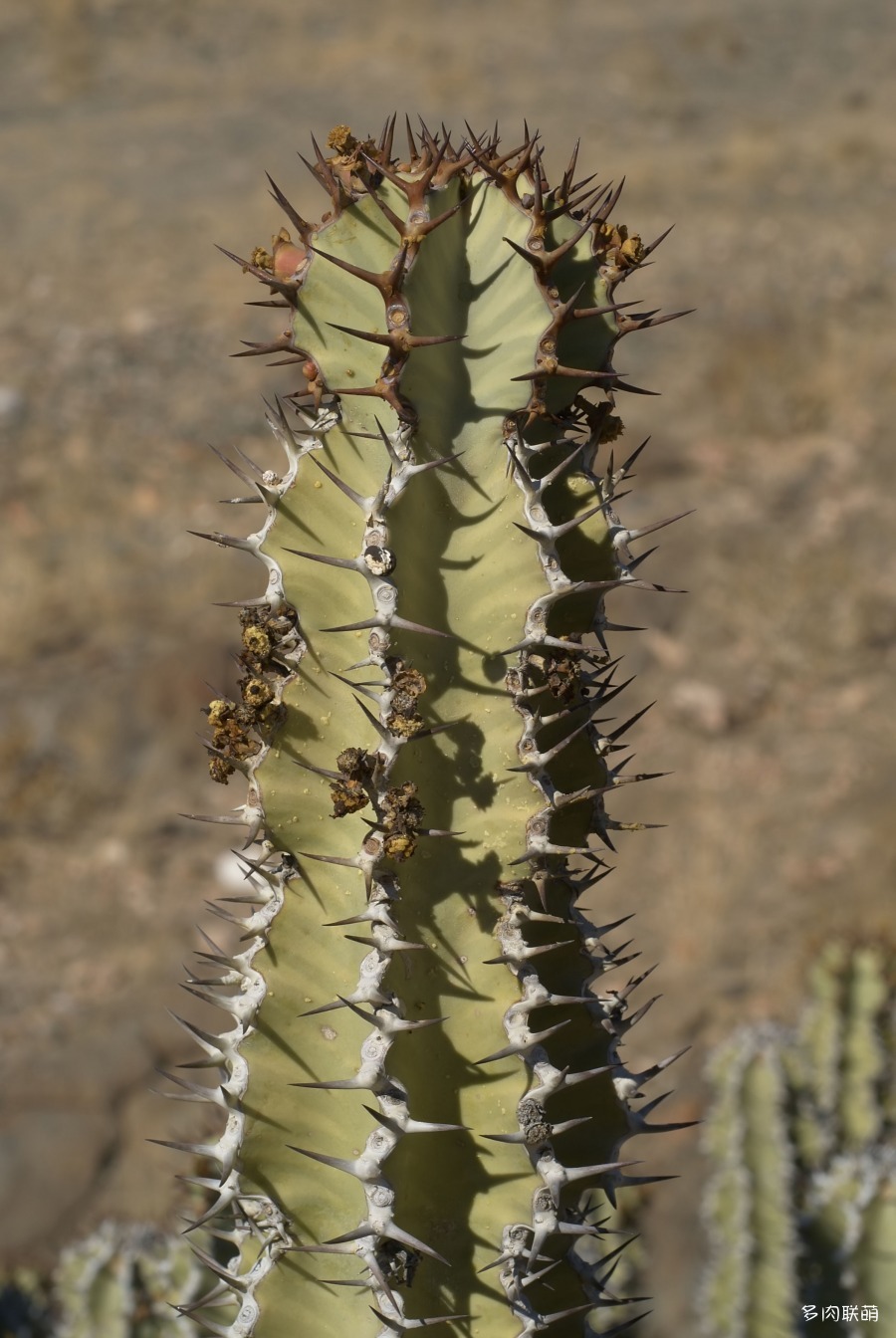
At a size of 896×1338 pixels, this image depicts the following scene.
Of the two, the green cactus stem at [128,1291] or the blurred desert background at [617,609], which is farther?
the blurred desert background at [617,609]

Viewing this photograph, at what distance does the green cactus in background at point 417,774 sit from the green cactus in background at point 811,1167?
6.26 ft

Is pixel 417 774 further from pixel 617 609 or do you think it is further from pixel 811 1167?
pixel 617 609

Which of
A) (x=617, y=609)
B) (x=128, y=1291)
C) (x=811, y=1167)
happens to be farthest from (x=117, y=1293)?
(x=617, y=609)

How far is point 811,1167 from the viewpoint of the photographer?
4480mm

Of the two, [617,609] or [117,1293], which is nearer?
[117,1293]

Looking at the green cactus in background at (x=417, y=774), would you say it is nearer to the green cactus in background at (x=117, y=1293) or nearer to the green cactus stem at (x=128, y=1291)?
the green cactus in background at (x=117, y=1293)

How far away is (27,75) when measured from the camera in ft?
63.4

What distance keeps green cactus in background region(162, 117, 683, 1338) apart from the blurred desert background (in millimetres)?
3545

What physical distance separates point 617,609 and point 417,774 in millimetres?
6909

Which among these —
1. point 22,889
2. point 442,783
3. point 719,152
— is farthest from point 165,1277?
point 719,152

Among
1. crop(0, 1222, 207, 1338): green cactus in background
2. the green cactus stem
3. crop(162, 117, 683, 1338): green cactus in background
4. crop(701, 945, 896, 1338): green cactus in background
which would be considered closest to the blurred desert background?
crop(701, 945, 896, 1338): green cactus in background

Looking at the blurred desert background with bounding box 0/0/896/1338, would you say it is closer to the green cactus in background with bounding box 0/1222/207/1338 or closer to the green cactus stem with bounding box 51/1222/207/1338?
the green cactus in background with bounding box 0/1222/207/1338

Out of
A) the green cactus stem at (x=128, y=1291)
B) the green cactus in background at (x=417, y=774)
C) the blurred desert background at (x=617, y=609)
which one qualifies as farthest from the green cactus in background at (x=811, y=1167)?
the green cactus in background at (x=417, y=774)

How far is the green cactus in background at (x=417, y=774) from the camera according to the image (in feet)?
5.44
